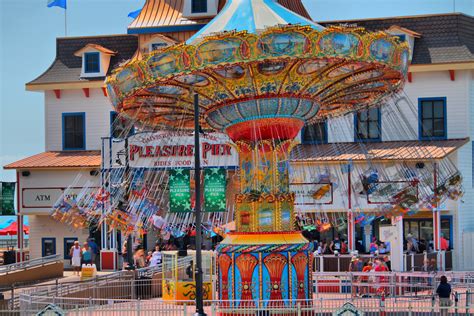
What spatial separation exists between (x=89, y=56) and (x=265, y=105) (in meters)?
24.1

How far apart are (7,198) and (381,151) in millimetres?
16858

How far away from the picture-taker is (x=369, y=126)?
150ft

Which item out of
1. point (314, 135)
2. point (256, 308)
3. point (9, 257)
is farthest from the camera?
point (9, 257)

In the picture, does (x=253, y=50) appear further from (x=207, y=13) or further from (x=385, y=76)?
(x=207, y=13)

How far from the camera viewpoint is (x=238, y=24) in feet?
86.7

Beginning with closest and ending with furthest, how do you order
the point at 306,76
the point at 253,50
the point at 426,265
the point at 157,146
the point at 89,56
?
the point at 253,50, the point at 306,76, the point at 426,265, the point at 157,146, the point at 89,56

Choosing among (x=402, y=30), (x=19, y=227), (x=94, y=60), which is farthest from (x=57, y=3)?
(x=402, y=30)

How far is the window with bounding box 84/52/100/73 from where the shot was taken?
49188mm

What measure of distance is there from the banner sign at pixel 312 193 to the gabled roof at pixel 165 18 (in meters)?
9.42

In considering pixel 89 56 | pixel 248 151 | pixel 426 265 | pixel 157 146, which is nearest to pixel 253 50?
pixel 248 151

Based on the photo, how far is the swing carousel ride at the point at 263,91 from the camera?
23.9 metres

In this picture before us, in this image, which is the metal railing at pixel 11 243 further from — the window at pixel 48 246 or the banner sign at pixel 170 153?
the banner sign at pixel 170 153

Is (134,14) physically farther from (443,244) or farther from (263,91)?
(263,91)

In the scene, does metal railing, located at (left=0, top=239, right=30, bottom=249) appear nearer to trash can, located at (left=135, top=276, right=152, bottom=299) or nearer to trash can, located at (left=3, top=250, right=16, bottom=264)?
trash can, located at (left=3, top=250, right=16, bottom=264)
